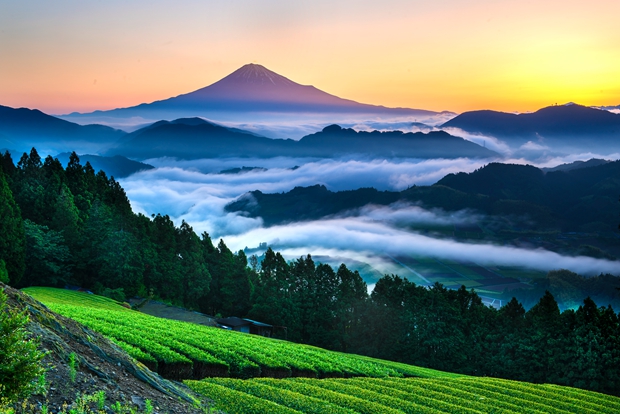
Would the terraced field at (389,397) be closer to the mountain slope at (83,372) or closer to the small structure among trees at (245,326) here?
the mountain slope at (83,372)

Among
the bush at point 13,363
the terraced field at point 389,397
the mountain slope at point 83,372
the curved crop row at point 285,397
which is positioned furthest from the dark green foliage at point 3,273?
the bush at point 13,363

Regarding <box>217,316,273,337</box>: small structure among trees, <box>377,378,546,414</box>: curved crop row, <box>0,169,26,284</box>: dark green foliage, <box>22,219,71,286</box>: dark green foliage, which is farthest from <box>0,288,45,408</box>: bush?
<box>22,219,71,286</box>: dark green foliage

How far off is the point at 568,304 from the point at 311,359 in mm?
125047

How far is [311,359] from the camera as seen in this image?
27.4 m

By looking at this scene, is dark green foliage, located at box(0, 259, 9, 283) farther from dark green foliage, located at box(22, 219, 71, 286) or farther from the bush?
the bush

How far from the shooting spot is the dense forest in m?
45.6

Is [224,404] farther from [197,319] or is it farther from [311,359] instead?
[197,319]

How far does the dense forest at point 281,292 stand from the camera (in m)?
45.6

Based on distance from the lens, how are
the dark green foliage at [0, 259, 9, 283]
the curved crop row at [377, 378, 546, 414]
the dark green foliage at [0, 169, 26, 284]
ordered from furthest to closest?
the dark green foliage at [0, 169, 26, 284], the dark green foliage at [0, 259, 9, 283], the curved crop row at [377, 378, 546, 414]

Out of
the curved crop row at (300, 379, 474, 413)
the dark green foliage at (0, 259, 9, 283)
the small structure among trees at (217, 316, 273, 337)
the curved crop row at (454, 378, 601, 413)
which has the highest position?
the dark green foliage at (0, 259, 9, 283)

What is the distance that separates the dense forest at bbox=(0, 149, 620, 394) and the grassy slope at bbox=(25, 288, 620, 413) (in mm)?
18688

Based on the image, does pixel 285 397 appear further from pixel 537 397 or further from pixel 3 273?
pixel 3 273

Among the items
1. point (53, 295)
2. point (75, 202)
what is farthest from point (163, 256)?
point (53, 295)

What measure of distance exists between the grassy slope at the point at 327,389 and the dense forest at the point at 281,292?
18688 mm
